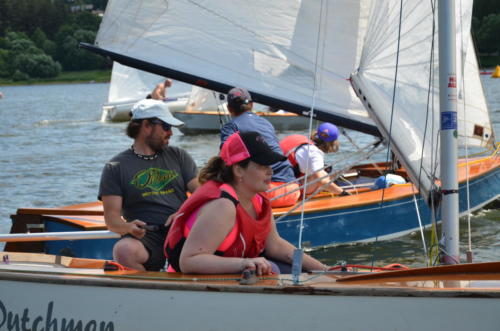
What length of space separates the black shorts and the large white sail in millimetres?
1507

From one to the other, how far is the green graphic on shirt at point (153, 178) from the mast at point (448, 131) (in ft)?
4.97

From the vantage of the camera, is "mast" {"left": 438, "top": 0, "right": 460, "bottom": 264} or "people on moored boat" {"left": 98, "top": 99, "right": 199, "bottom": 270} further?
"people on moored boat" {"left": 98, "top": 99, "right": 199, "bottom": 270}

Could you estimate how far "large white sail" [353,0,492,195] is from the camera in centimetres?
526

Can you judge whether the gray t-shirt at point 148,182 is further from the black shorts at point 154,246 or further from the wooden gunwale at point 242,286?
the wooden gunwale at point 242,286

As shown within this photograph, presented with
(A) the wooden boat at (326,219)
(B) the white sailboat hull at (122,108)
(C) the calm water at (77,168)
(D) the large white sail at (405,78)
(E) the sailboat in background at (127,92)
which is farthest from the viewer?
(E) the sailboat in background at (127,92)

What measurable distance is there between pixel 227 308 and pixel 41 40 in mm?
96839

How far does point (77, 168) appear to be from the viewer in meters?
16.9

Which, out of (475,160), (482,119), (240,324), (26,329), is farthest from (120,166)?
(475,160)

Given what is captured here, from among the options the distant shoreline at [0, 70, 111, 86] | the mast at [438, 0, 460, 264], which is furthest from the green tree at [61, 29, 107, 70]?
the mast at [438, 0, 460, 264]

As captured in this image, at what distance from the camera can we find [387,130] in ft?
17.7

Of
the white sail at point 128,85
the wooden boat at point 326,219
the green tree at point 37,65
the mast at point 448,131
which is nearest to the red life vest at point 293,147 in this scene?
the wooden boat at point 326,219

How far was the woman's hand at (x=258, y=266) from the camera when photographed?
371 cm

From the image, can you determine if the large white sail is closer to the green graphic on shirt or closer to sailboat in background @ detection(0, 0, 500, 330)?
sailboat in background @ detection(0, 0, 500, 330)

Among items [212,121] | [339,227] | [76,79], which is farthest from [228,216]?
[76,79]
